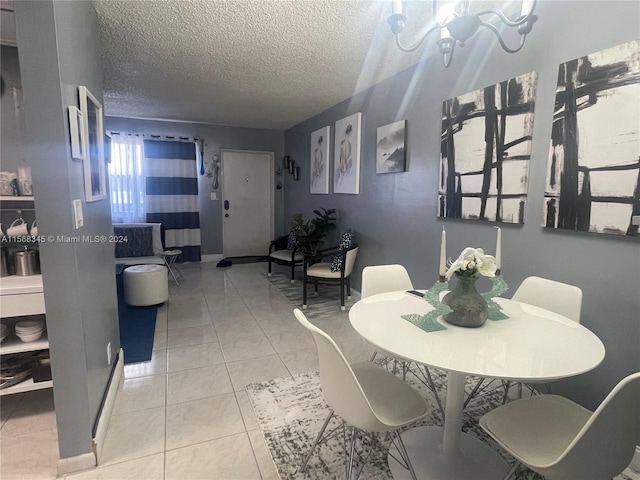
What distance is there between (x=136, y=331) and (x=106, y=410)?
142cm

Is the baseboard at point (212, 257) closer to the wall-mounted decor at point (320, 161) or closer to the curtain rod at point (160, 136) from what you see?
the curtain rod at point (160, 136)

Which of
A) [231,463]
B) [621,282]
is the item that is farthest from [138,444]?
[621,282]

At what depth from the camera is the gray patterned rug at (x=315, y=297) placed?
3.78m

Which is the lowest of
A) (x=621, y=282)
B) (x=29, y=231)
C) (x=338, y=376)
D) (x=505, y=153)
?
(x=338, y=376)

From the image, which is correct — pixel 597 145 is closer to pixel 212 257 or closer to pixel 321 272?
pixel 321 272

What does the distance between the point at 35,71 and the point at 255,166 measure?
5.24 m

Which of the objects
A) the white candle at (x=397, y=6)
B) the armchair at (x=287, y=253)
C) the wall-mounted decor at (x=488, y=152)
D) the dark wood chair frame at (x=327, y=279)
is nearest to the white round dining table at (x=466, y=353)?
the wall-mounted decor at (x=488, y=152)

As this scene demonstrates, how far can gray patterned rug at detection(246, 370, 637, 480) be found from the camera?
5.34ft

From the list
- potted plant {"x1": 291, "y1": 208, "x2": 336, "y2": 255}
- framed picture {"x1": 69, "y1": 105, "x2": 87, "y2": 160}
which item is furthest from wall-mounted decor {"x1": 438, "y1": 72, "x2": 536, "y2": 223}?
framed picture {"x1": 69, "y1": 105, "x2": 87, "y2": 160}

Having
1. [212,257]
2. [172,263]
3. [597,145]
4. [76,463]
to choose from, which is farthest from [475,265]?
[212,257]

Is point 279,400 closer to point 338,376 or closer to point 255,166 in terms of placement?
point 338,376

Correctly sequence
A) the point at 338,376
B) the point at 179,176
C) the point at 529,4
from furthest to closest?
1. the point at 179,176
2. the point at 529,4
3. the point at 338,376

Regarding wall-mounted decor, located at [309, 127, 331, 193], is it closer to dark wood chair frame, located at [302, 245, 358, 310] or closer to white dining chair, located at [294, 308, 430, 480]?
dark wood chair frame, located at [302, 245, 358, 310]

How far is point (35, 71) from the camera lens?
1352 millimetres
